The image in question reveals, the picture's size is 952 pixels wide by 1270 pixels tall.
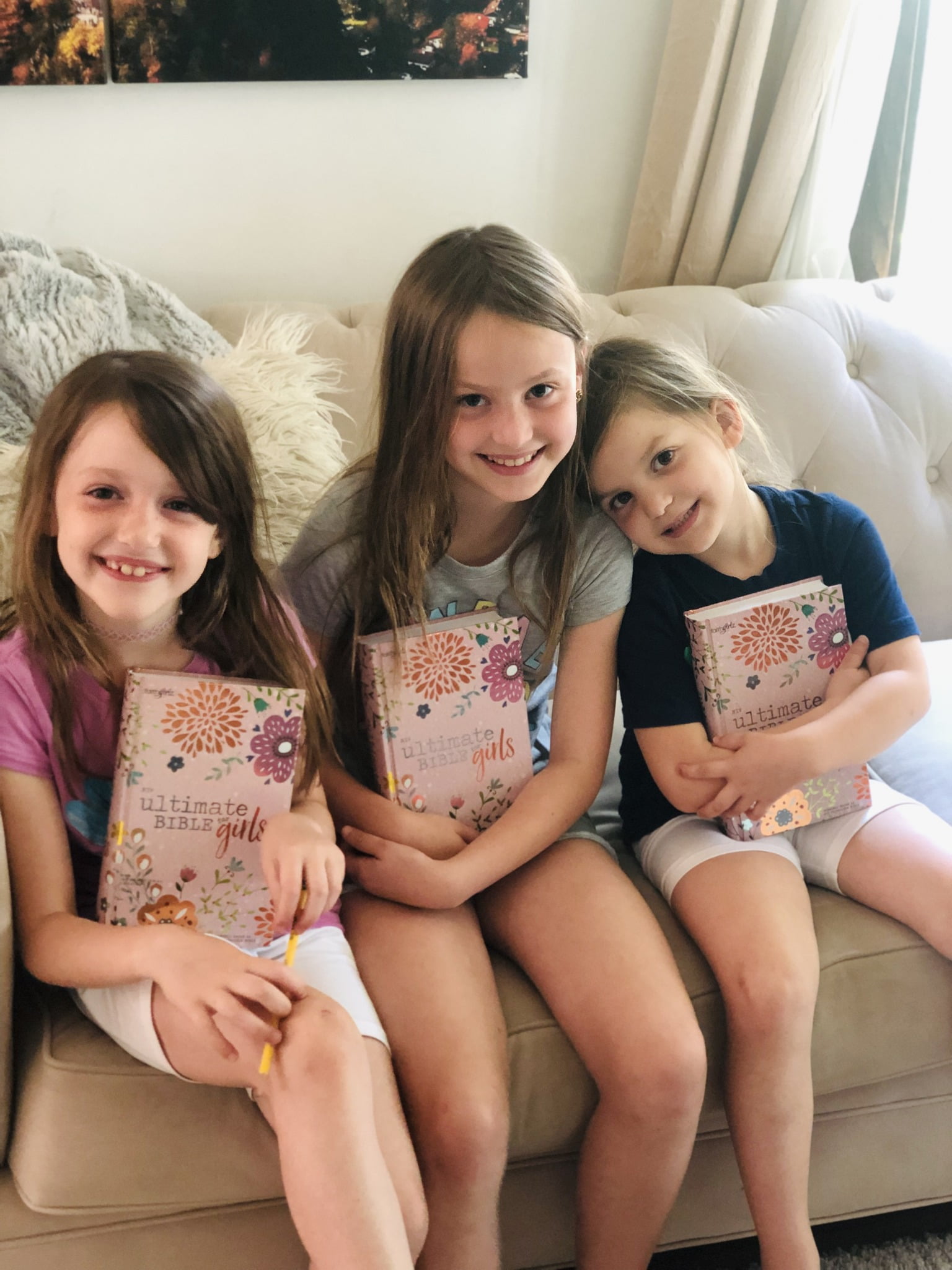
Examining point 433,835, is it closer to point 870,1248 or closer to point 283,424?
point 283,424

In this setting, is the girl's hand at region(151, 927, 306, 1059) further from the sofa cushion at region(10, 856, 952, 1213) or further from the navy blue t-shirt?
the navy blue t-shirt

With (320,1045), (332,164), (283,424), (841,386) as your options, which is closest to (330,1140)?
(320,1045)

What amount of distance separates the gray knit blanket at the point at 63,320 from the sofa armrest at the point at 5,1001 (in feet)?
1.95

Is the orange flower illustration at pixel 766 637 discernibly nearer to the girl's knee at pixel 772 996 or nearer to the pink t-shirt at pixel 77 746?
the girl's knee at pixel 772 996

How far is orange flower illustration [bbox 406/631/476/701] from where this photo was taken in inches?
43.9

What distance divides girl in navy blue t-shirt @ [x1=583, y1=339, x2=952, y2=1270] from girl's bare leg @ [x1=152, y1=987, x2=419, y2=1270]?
1.26ft

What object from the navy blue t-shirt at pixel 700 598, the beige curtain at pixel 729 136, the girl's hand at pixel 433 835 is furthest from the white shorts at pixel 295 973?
the beige curtain at pixel 729 136

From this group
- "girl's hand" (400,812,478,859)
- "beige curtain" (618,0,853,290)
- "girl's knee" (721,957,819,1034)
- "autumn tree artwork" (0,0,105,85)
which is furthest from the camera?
"beige curtain" (618,0,853,290)

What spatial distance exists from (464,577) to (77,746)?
0.44 metres

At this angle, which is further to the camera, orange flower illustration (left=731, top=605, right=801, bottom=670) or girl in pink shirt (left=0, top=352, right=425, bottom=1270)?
orange flower illustration (left=731, top=605, right=801, bottom=670)

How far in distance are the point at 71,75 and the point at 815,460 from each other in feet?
4.25

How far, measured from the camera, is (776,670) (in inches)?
45.7

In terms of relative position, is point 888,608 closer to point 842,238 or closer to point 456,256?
point 456,256

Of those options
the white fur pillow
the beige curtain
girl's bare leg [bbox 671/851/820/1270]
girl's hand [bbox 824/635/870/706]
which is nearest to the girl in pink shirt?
the white fur pillow
